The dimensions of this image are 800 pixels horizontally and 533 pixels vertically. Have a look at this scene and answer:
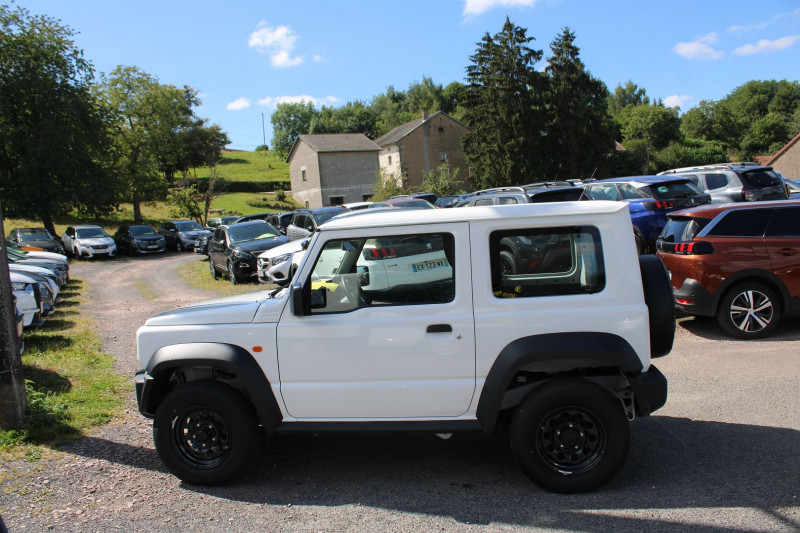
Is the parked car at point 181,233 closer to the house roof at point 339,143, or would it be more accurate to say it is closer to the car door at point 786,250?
the house roof at point 339,143

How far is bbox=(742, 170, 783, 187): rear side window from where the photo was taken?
1536 cm

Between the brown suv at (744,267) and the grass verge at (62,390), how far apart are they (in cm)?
733

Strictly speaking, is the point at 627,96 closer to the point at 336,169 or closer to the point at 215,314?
the point at 336,169

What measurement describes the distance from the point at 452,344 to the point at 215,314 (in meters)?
1.75

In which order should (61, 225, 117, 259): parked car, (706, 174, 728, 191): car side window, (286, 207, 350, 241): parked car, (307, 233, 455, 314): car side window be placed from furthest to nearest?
(61, 225, 117, 259): parked car
(286, 207, 350, 241): parked car
(706, 174, 728, 191): car side window
(307, 233, 455, 314): car side window

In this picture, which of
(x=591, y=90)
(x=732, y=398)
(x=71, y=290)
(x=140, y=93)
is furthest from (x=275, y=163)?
(x=732, y=398)

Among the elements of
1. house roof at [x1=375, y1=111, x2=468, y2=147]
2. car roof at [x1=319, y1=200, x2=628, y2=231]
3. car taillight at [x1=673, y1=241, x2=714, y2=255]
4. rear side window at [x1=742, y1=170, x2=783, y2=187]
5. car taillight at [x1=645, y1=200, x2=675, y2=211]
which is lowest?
car taillight at [x1=673, y1=241, x2=714, y2=255]

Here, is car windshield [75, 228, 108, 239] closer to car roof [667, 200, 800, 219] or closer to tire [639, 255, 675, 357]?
car roof [667, 200, 800, 219]

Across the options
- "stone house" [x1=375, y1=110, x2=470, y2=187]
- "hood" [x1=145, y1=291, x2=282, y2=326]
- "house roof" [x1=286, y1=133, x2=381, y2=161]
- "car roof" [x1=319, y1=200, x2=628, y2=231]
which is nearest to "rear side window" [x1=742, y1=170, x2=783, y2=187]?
"car roof" [x1=319, y1=200, x2=628, y2=231]

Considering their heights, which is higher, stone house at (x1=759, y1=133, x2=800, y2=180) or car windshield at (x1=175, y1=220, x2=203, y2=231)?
stone house at (x1=759, y1=133, x2=800, y2=180)

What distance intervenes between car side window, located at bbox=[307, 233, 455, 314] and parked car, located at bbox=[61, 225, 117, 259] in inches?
1106

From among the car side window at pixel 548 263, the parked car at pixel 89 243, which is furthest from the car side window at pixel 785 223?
the parked car at pixel 89 243

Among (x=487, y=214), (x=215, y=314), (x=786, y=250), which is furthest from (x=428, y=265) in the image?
(x=786, y=250)

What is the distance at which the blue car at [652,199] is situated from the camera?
499 inches
